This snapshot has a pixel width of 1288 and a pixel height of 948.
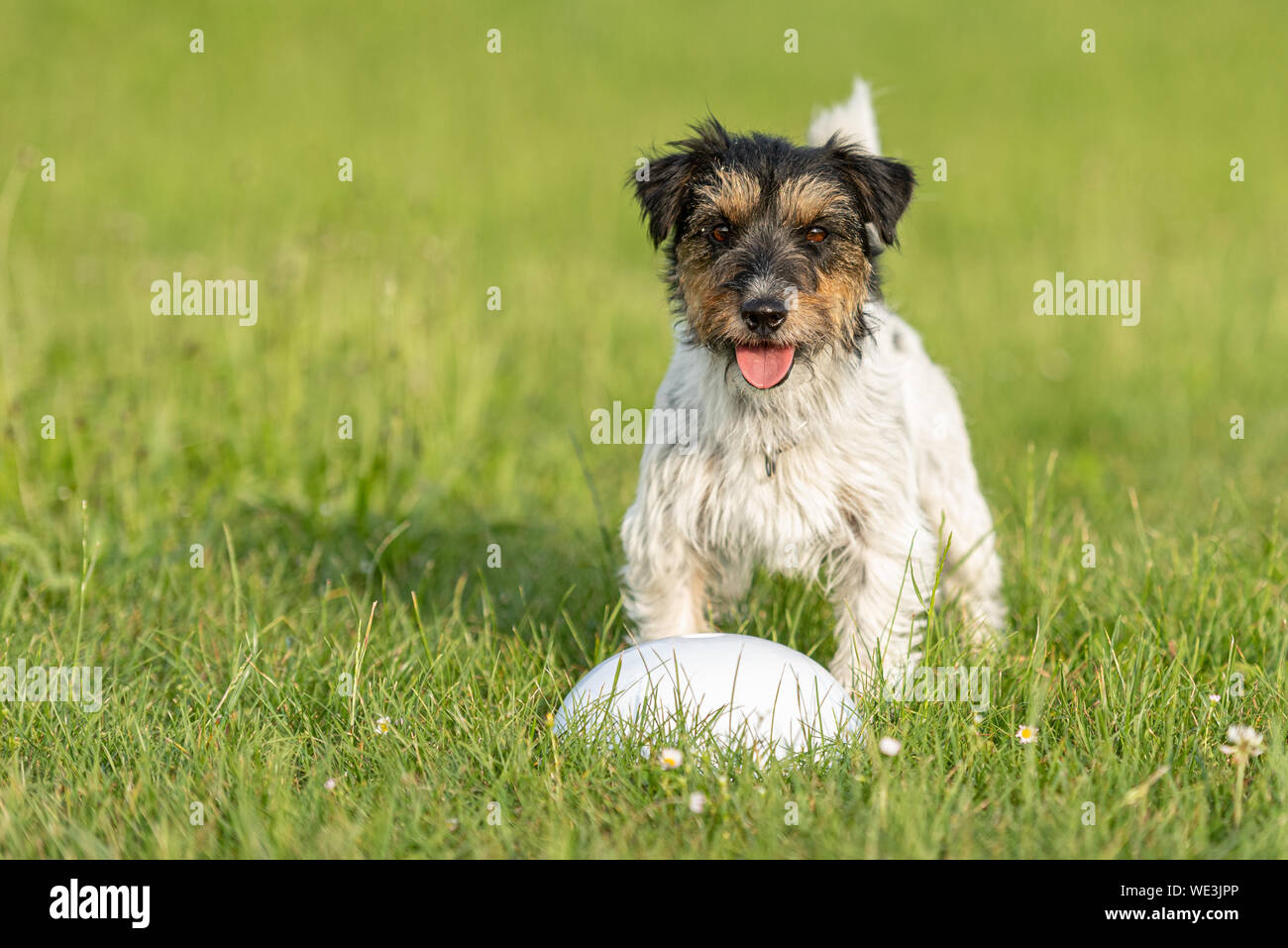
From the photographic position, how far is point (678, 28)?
24141mm

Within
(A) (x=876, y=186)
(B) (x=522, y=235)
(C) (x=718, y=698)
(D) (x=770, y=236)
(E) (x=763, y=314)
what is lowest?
(C) (x=718, y=698)

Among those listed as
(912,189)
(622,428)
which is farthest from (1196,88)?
(912,189)

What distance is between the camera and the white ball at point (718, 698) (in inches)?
148

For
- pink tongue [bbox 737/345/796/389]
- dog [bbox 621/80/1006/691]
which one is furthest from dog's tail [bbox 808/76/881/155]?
pink tongue [bbox 737/345/796/389]

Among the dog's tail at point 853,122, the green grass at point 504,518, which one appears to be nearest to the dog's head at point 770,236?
the dog's tail at point 853,122

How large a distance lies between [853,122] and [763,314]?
1567 mm

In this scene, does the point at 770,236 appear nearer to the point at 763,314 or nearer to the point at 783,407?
the point at 763,314

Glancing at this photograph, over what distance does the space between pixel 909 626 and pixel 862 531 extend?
1.21 feet

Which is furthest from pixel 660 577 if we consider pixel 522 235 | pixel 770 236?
pixel 522 235

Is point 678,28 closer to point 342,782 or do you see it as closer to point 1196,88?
point 1196,88

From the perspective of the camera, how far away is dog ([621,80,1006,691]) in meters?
4.27

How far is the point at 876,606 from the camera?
448 cm

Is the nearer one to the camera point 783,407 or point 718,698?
Answer: point 718,698
